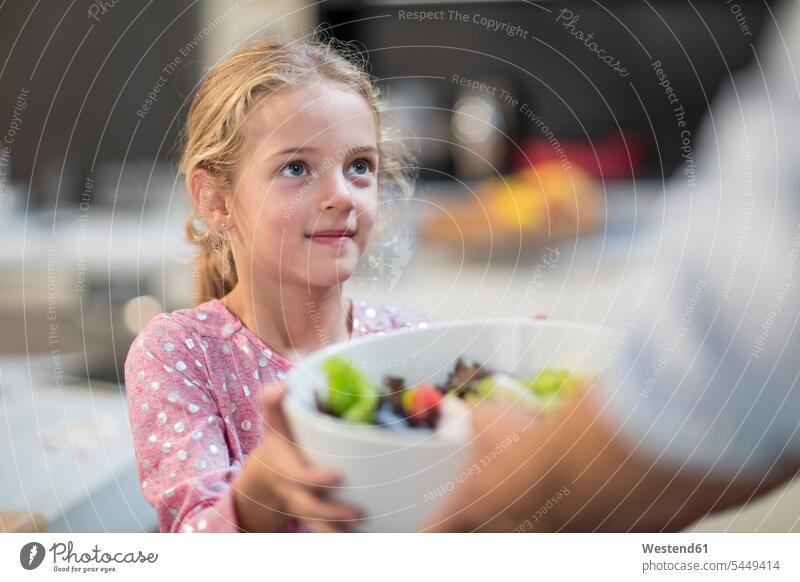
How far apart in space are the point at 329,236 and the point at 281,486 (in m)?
0.15

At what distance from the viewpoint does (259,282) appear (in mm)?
481

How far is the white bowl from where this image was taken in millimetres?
396

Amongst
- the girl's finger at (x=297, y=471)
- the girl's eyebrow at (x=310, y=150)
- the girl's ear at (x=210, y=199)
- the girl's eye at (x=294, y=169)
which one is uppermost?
the girl's eyebrow at (x=310, y=150)

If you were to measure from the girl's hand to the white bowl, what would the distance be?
A: 1 centimetres

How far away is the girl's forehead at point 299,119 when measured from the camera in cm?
45

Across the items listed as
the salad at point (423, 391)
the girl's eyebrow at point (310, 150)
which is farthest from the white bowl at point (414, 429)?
the girl's eyebrow at point (310, 150)

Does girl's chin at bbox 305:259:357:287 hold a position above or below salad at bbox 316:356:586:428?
above

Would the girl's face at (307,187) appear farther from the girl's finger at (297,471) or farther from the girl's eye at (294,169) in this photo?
the girl's finger at (297,471)

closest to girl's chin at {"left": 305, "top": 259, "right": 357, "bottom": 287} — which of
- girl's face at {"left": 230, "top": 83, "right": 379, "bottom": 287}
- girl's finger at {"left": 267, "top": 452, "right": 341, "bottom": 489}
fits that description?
girl's face at {"left": 230, "top": 83, "right": 379, "bottom": 287}

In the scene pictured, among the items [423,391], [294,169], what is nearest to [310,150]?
[294,169]

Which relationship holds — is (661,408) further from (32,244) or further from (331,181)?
(32,244)

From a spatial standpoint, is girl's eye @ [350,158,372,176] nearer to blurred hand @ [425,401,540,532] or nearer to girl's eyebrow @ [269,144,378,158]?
girl's eyebrow @ [269,144,378,158]

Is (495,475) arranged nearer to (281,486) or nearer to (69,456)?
(281,486)

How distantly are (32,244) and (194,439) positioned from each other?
19 centimetres
